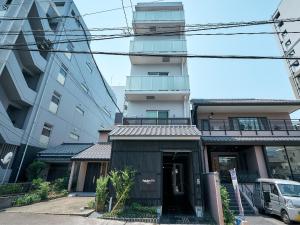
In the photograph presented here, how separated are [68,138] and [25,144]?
230 inches

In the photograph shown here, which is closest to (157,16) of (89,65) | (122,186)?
(122,186)

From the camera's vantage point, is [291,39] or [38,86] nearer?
[38,86]

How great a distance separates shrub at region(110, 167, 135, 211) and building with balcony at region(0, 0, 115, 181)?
4970 millimetres

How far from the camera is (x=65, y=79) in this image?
19.0m

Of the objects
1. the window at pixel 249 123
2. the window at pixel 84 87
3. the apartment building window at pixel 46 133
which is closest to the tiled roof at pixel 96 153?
the apartment building window at pixel 46 133

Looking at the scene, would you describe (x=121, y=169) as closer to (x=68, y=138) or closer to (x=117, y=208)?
(x=117, y=208)

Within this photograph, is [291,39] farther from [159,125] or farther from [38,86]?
[38,86]

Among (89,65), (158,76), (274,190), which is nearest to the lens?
(274,190)

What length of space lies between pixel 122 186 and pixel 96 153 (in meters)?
7.37

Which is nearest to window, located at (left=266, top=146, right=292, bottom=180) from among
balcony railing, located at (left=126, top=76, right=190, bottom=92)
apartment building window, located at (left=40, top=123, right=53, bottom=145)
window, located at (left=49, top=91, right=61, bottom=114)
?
balcony railing, located at (left=126, top=76, right=190, bottom=92)

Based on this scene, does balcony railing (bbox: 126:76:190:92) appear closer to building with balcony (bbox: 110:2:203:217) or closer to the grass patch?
building with balcony (bbox: 110:2:203:217)

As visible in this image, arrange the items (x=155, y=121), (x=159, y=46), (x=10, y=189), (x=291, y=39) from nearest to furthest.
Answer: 1. (x=10, y=189)
2. (x=155, y=121)
3. (x=159, y=46)
4. (x=291, y=39)

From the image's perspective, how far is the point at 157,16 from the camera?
48.6ft

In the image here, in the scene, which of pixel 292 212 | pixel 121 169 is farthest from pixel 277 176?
pixel 121 169
